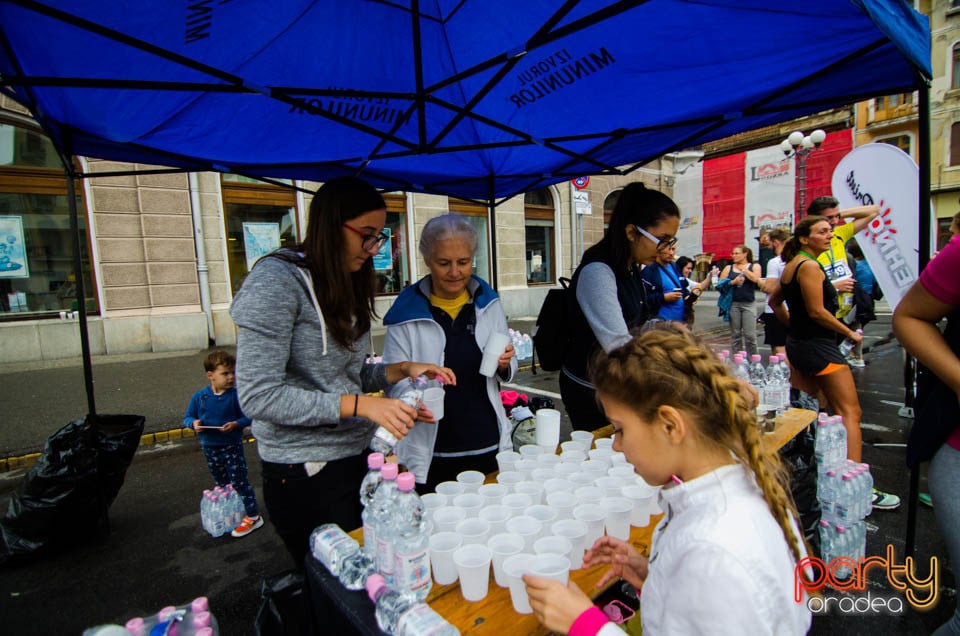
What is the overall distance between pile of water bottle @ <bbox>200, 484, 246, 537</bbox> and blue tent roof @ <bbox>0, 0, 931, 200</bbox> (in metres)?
2.35

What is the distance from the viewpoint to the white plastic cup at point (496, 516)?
1543 mm

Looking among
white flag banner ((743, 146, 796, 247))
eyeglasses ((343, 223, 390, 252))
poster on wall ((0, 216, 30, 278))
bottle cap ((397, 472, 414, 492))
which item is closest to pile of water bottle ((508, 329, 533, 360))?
eyeglasses ((343, 223, 390, 252))

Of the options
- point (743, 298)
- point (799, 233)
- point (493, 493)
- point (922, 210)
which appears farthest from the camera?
point (743, 298)

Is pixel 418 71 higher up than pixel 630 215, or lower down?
higher up

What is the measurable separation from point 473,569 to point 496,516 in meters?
0.28

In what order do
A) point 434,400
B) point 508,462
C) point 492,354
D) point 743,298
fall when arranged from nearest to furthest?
1. point 508,462
2. point 434,400
3. point 492,354
4. point 743,298

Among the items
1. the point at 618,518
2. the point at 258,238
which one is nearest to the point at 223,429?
the point at 618,518

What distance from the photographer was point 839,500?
9.42 feet

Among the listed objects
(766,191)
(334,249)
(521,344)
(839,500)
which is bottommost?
(839,500)

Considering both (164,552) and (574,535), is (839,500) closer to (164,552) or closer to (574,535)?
(574,535)

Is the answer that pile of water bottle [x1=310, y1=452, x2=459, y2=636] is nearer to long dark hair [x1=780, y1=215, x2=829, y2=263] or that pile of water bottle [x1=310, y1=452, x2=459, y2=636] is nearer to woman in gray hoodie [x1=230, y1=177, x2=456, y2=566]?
woman in gray hoodie [x1=230, y1=177, x2=456, y2=566]

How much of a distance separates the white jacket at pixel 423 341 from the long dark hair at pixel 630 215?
2.18 feet

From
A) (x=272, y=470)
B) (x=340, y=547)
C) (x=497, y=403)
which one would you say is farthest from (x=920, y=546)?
(x=272, y=470)

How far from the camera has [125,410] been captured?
5898mm
